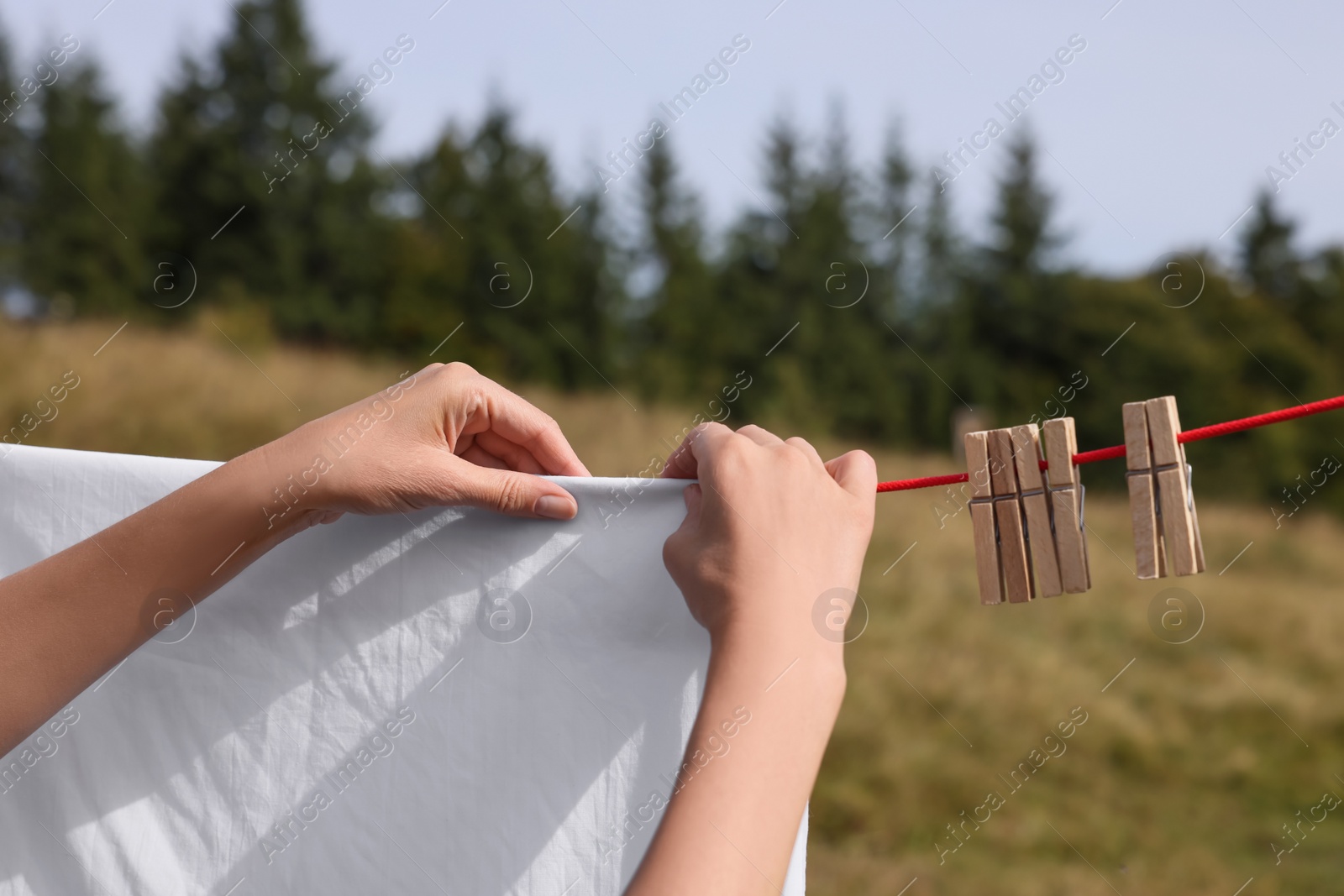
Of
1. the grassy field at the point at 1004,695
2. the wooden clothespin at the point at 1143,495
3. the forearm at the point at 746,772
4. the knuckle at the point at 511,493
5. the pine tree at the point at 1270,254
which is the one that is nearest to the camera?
the forearm at the point at 746,772

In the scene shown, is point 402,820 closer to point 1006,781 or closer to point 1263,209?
point 1006,781

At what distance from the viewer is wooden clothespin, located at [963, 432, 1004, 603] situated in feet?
4.17

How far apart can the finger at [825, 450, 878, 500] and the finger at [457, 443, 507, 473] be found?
0.53m

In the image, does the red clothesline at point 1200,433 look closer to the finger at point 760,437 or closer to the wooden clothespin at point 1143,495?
the wooden clothespin at point 1143,495

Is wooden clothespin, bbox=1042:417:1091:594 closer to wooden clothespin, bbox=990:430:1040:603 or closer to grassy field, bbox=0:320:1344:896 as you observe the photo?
wooden clothespin, bbox=990:430:1040:603

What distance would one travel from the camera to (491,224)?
67.2 feet

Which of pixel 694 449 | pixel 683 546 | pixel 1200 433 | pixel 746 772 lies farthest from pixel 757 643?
pixel 1200 433

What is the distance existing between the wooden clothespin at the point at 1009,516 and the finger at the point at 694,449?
39cm

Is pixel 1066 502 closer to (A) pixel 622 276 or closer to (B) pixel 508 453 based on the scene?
(B) pixel 508 453

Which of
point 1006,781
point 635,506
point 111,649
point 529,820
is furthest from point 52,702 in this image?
point 1006,781

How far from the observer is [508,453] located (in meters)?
1.44

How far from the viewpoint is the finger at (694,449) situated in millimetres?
1157

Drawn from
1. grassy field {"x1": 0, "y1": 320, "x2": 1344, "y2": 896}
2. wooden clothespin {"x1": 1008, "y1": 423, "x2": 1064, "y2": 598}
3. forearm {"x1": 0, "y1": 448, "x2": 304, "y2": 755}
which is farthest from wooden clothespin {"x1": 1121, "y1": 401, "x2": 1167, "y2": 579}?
grassy field {"x1": 0, "y1": 320, "x2": 1344, "y2": 896}

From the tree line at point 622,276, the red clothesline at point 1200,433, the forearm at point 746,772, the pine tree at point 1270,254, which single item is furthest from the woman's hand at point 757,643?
the pine tree at point 1270,254
